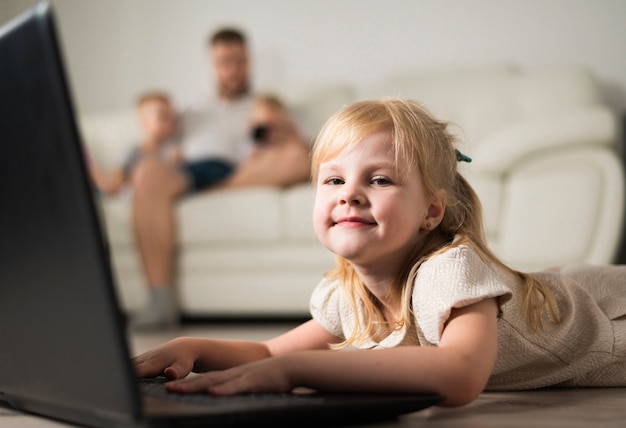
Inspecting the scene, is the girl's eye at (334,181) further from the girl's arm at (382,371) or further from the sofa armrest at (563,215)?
the sofa armrest at (563,215)

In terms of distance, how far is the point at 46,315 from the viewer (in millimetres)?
653

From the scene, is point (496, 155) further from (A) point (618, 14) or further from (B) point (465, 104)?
(A) point (618, 14)

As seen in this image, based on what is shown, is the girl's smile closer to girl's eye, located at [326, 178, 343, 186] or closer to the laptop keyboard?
girl's eye, located at [326, 178, 343, 186]

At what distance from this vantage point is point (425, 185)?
97 centimetres

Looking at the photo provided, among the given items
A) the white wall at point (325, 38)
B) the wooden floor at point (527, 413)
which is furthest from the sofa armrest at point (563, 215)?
the wooden floor at point (527, 413)

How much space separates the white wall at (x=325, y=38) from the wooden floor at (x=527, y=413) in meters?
2.60

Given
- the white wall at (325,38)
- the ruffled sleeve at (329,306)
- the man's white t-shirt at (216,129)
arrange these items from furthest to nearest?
the white wall at (325,38) < the man's white t-shirt at (216,129) < the ruffled sleeve at (329,306)

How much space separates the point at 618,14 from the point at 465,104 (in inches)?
31.1

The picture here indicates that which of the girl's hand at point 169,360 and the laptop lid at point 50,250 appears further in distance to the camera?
the girl's hand at point 169,360

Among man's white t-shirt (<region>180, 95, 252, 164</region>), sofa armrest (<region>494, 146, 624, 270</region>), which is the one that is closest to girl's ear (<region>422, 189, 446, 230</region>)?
sofa armrest (<region>494, 146, 624, 270</region>)

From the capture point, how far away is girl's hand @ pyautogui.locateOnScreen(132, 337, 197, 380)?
Answer: 3.10 feet

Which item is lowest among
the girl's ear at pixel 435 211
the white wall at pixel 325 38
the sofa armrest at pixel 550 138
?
the sofa armrest at pixel 550 138

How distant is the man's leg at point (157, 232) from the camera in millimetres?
2672

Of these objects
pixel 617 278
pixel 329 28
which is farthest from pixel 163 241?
pixel 617 278
